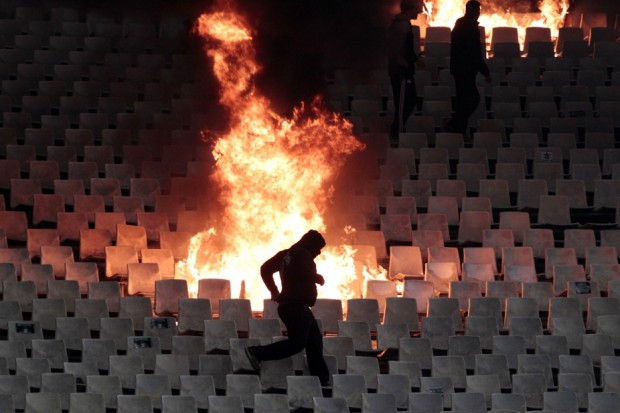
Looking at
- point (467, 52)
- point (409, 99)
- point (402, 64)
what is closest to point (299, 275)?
point (402, 64)

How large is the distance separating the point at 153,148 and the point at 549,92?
3901 mm

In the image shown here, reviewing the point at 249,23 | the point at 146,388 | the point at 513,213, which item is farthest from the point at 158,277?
the point at 249,23

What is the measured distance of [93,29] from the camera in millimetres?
18391

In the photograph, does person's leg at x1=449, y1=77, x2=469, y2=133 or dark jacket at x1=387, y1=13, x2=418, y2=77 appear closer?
dark jacket at x1=387, y1=13, x2=418, y2=77

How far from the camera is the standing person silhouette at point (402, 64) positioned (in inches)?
650

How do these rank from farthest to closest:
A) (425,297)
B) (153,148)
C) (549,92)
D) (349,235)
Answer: (549,92) → (153,148) → (349,235) → (425,297)

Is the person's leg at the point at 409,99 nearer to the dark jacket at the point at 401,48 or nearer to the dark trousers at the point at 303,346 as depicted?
the dark jacket at the point at 401,48

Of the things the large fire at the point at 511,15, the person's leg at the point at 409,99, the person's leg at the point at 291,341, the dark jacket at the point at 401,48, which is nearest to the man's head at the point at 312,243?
the person's leg at the point at 291,341

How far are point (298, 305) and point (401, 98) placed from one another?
15.4 ft

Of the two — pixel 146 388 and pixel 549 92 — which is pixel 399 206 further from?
pixel 146 388

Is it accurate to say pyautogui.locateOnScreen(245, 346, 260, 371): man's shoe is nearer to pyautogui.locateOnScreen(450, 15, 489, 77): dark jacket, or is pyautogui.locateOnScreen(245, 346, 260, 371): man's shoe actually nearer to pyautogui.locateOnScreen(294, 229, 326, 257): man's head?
pyautogui.locateOnScreen(294, 229, 326, 257): man's head

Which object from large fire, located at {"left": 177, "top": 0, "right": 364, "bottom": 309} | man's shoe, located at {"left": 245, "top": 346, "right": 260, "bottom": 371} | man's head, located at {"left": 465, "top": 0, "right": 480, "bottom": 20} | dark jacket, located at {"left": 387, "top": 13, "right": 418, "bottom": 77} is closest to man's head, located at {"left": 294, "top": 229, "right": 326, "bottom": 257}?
man's shoe, located at {"left": 245, "top": 346, "right": 260, "bottom": 371}

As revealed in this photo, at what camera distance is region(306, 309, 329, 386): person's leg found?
1235 cm

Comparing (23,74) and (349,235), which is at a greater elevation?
(23,74)
